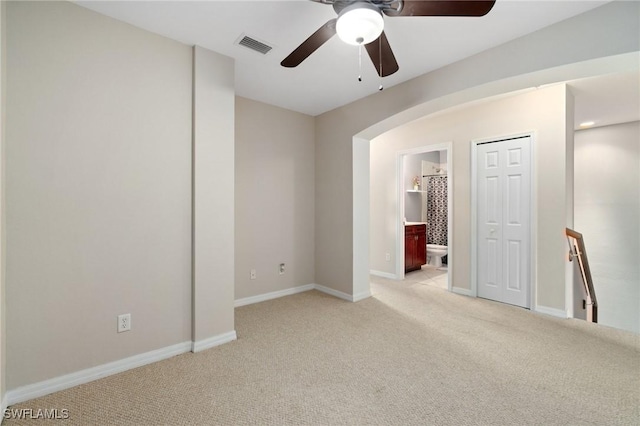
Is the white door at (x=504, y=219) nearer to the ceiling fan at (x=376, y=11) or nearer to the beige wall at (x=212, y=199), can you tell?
the ceiling fan at (x=376, y=11)

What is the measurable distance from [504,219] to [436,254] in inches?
89.4

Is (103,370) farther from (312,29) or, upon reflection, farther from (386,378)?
(312,29)

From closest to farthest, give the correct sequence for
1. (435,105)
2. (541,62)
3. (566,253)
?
(541,62) < (435,105) < (566,253)

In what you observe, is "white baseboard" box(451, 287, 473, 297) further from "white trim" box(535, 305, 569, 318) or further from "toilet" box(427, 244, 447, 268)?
"toilet" box(427, 244, 447, 268)

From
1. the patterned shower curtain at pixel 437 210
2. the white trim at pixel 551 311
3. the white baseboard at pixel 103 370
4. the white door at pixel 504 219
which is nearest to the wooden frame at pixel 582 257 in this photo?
the white door at pixel 504 219

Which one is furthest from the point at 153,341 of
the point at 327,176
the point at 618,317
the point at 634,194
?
the point at 634,194

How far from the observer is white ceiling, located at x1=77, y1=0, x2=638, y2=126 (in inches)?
75.7

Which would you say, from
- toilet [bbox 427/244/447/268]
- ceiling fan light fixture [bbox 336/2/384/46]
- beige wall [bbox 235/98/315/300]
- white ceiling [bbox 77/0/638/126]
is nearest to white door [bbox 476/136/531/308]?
white ceiling [bbox 77/0/638/126]

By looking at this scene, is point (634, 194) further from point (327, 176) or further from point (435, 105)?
point (327, 176)

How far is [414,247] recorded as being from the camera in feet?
17.6

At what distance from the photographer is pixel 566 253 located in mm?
3203

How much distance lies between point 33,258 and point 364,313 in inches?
114

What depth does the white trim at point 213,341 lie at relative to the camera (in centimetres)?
239

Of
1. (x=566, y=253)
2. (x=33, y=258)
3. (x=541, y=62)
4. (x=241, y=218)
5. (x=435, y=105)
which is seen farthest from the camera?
(x=241, y=218)
